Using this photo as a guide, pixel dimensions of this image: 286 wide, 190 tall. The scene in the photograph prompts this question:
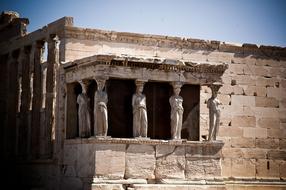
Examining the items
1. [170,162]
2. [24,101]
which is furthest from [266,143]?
[24,101]

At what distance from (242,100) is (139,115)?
5.20 metres

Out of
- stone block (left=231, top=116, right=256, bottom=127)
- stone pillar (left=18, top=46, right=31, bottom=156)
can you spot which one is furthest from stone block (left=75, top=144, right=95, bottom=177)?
stone block (left=231, top=116, right=256, bottom=127)

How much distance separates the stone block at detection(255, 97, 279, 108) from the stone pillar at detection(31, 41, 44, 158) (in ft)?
21.6

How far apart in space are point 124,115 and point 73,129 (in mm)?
1485

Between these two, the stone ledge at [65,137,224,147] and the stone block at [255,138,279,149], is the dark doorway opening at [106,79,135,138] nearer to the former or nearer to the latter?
the stone ledge at [65,137,224,147]

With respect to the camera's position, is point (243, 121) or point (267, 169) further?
point (267, 169)

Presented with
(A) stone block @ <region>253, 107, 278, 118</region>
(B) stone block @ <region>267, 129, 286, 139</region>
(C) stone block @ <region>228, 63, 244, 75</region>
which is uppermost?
(C) stone block @ <region>228, 63, 244, 75</region>

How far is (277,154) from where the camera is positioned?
61.9 feet

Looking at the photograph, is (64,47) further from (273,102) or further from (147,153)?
(273,102)

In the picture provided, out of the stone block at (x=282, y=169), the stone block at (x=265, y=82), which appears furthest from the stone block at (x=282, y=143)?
the stone block at (x=265, y=82)

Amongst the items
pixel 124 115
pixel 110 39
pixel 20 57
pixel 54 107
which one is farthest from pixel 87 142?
pixel 20 57

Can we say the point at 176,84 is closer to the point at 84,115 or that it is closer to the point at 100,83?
the point at 100,83

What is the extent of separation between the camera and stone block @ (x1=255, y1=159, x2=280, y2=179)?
18438 millimetres

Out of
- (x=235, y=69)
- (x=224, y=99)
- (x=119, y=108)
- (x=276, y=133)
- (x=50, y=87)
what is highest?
(x=235, y=69)
